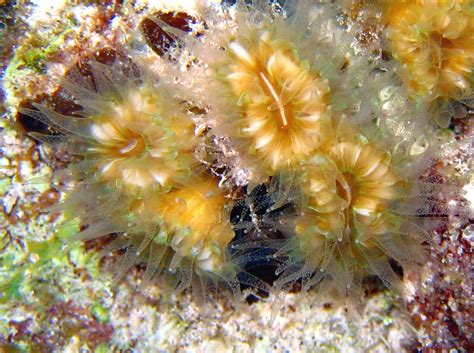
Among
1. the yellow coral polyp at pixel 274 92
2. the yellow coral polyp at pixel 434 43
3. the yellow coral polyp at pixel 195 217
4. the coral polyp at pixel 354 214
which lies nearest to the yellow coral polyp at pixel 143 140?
the yellow coral polyp at pixel 195 217

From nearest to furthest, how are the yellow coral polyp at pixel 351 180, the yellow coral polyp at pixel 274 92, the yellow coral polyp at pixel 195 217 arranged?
the yellow coral polyp at pixel 274 92
the yellow coral polyp at pixel 351 180
the yellow coral polyp at pixel 195 217

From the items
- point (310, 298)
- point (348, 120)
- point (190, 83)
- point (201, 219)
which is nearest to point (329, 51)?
point (348, 120)

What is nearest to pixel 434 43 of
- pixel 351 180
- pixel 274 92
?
pixel 351 180

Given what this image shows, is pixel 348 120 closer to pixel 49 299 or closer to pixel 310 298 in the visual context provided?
pixel 310 298

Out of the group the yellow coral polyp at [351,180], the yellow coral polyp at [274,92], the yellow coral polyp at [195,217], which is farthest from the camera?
the yellow coral polyp at [195,217]

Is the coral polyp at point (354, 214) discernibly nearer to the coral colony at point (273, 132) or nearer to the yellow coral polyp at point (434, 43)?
the coral colony at point (273, 132)

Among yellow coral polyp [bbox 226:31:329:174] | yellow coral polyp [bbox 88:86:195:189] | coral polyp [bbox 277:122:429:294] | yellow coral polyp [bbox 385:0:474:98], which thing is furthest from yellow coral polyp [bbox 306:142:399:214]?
yellow coral polyp [bbox 88:86:195:189]

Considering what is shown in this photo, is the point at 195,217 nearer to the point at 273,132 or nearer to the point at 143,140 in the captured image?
the point at 143,140
